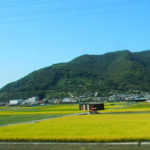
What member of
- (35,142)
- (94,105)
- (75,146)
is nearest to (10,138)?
(35,142)

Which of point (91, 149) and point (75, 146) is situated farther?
point (75, 146)

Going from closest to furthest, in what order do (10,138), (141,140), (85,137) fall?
1. (141,140)
2. (85,137)
3. (10,138)

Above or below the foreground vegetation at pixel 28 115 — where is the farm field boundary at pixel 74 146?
above

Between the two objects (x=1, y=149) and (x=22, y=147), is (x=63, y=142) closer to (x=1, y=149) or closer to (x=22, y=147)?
(x=22, y=147)

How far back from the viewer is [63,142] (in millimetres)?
17281

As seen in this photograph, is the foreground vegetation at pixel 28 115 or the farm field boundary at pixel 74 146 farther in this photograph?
the foreground vegetation at pixel 28 115

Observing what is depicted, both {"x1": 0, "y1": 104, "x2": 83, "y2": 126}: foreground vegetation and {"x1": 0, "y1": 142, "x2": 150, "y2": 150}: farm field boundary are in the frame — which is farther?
{"x1": 0, "y1": 104, "x2": 83, "y2": 126}: foreground vegetation

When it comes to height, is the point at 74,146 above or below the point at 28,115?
above

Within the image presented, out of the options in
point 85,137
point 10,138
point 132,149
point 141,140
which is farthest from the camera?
point 10,138

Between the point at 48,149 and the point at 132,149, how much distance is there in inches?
194

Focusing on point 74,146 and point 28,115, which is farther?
point 28,115

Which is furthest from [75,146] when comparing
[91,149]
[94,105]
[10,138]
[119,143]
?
[94,105]

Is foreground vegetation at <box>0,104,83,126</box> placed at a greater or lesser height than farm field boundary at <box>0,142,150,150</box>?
lesser

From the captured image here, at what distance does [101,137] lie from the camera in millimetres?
17062
